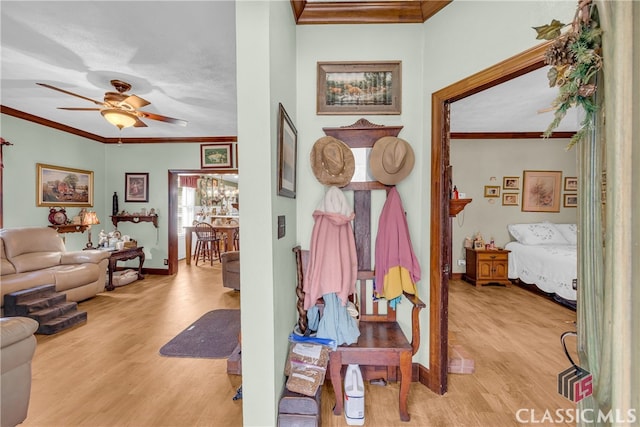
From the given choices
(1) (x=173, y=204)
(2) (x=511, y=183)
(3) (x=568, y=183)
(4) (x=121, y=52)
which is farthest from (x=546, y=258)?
(1) (x=173, y=204)

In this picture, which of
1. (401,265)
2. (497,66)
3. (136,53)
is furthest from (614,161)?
(136,53)

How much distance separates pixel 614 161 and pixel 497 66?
3.42 ft

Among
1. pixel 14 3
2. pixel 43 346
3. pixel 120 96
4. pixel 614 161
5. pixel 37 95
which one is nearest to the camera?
pixel 614 161

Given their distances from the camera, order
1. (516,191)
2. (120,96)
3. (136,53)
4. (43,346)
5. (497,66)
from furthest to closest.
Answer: (516,191)
(120,96)
(43,346)
(136,53)
(497,66)

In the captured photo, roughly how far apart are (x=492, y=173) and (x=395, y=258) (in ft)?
13.6

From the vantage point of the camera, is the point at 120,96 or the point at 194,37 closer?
the point at 194,37

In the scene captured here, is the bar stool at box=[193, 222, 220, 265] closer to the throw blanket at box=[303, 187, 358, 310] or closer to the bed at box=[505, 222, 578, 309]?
the throw blanket at box=[303, 187, 358, 310]

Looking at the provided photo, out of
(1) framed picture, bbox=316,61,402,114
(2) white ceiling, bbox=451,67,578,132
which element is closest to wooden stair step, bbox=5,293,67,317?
(1) framed picture, bbox=316,61,402,114

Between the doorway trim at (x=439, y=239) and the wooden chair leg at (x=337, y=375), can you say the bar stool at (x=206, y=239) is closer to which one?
the wooden chair leg at (x=337, y=375)

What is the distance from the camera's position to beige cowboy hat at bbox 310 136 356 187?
184 cm

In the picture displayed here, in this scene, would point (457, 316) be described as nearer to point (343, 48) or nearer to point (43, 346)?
point (343, 48)

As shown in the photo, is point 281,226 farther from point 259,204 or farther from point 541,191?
point 541,191

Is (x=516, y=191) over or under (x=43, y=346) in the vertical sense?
over

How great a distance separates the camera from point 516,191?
4.89 metres
